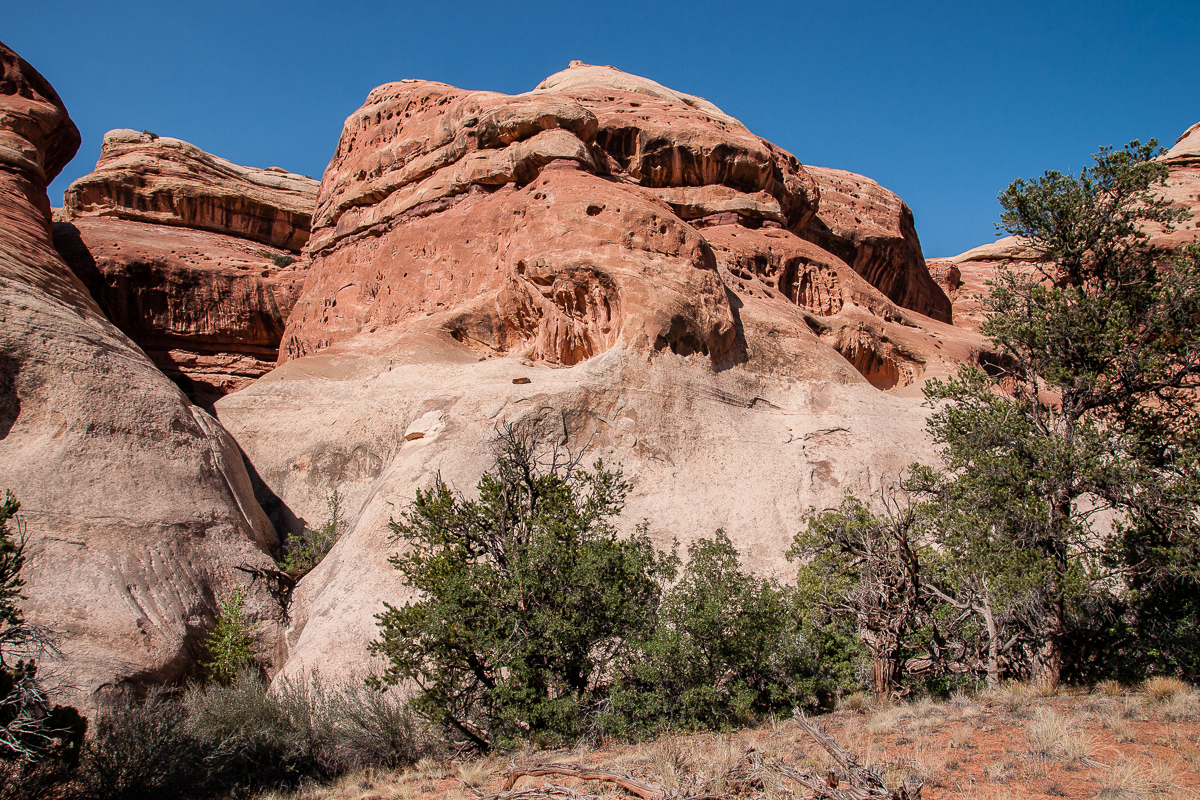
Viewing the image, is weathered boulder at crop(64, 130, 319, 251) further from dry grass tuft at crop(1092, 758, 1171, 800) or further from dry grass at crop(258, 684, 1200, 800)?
dry grass tuft at crop(1092, 758, 1171, 800)

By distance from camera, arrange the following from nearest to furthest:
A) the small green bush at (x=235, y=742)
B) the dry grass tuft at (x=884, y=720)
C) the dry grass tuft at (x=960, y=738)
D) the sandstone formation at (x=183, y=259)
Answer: the dry grass tuft at (x=960, y=738) → the small green bush at (x=235, y=742) → the dry grass tuft at (x=884, y=720) → the sandstone formation at (x=183, y=259)

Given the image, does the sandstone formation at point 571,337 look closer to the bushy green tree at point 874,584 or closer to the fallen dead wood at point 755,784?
the bushy green tree at point 874,584

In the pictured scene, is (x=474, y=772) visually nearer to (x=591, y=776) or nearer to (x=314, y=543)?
(x=591, y=776)

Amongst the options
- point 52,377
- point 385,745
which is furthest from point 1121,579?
point 52,377

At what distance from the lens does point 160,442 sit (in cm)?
1489

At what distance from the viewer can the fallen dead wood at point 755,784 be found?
586 cm

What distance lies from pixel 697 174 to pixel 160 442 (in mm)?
22098

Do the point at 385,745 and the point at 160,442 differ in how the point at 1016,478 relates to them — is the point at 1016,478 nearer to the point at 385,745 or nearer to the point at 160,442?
the point at 385,745

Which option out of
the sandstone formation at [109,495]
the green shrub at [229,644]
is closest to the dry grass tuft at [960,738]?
the green shrub at [229,644]

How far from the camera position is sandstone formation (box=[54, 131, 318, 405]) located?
2884 centimetres

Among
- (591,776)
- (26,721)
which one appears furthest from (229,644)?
(591,776)

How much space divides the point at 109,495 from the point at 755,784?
40.0ft

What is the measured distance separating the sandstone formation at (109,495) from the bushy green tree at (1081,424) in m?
12.7

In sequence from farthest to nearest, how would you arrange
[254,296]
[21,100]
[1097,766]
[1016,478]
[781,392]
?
[254,296], [21,100], [781,392], [1016,478], [1097,766]
